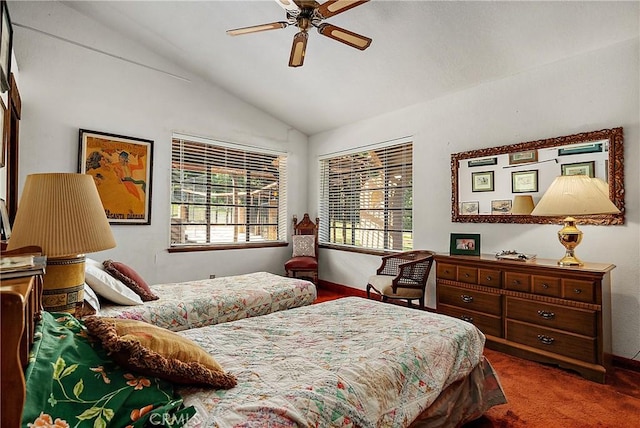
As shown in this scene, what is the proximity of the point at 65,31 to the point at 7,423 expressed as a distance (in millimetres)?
4604

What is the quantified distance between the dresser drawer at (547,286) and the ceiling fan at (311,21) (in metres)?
2.39

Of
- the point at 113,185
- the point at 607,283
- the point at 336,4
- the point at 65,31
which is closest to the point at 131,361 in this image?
the point at 336,4

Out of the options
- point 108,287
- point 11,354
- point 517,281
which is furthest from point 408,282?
point 11,354

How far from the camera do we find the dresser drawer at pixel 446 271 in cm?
345

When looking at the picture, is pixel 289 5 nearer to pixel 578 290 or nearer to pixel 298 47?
pixel 298 47

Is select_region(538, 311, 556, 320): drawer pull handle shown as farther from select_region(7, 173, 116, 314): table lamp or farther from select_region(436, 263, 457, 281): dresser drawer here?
select_region(7, 173, 116, 314): table lamp

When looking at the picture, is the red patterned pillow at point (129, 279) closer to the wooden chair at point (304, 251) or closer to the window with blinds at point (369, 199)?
the wooden chair at point (304, 251)

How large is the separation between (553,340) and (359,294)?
2647 millimetres

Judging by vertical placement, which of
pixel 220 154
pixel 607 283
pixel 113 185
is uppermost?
pixel 220 154

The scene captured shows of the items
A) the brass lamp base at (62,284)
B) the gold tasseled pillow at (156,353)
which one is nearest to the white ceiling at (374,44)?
the brass lamp base at (62,284)

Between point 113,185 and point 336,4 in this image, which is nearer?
point 336,4

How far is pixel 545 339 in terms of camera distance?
280 cm

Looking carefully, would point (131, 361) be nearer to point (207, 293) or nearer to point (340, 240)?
point (207, 293)

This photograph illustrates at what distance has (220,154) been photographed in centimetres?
517
